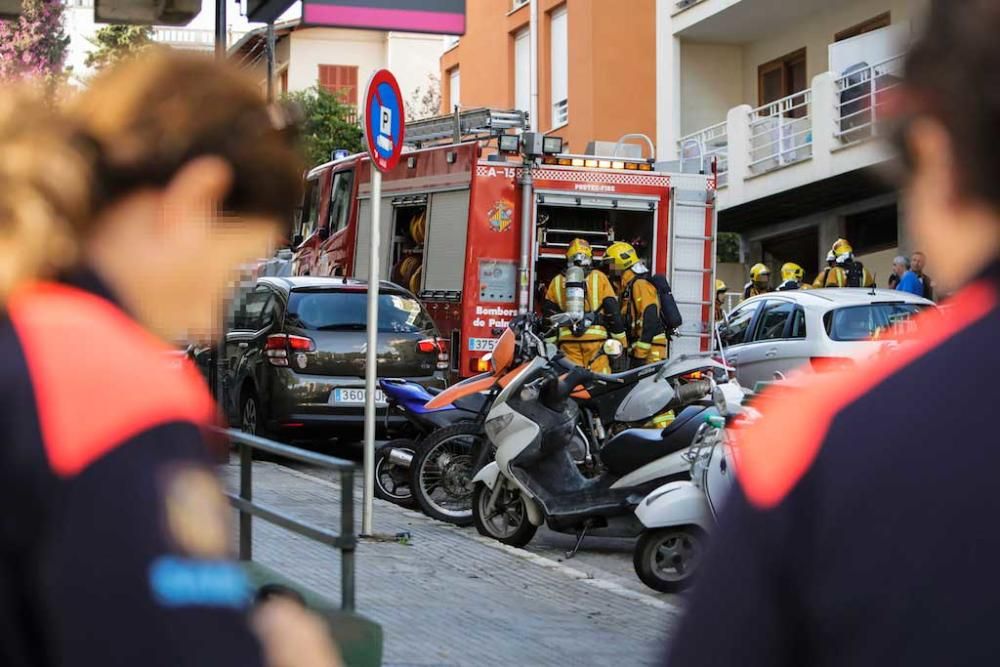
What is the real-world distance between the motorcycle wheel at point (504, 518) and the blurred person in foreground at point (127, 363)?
772 centimetres

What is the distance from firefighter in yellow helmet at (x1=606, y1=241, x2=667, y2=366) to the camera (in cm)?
1380

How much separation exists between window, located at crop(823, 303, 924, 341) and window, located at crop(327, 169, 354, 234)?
6.64m

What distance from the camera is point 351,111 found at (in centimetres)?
4853

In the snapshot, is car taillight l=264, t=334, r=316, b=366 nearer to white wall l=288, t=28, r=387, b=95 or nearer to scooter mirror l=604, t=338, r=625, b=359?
scooter mirror l=604, t=338, r=625, b=359

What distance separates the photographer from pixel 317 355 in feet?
42.5

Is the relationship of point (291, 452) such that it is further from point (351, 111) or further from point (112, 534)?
point (351, 111)

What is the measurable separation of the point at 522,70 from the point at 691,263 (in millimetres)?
19952

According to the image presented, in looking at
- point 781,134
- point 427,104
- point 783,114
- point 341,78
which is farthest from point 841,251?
point 341,78

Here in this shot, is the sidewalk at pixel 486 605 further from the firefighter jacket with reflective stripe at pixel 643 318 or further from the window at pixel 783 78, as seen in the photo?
the window at pixel 783 78

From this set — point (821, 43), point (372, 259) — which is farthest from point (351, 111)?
point (372, 259)

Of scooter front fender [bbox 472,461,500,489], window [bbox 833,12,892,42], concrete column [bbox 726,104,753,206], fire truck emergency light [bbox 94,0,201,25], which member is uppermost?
window [bbox 833,12,892,42]

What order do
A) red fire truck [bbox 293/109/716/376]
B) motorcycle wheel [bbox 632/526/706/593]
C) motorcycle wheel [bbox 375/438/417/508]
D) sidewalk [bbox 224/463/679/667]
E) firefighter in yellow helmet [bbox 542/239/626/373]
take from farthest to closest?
red fire truck [bbox 293/109/716/376]
firefighter in yellow helmet [bbox 542/239/626/373]
motorcycle wheel [bbox 375/438/417/508]
motorcycle wheel [bbox 632/526/706/593]
sidewalk [bbox 224/463/679/667]

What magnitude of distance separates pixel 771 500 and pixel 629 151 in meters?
16.2

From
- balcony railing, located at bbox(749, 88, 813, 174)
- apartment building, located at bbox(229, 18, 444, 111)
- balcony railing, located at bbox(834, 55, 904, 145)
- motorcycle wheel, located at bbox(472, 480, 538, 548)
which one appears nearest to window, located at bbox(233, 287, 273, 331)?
motorcycle wheel, located at bbox(472, 480, 538, 548)
